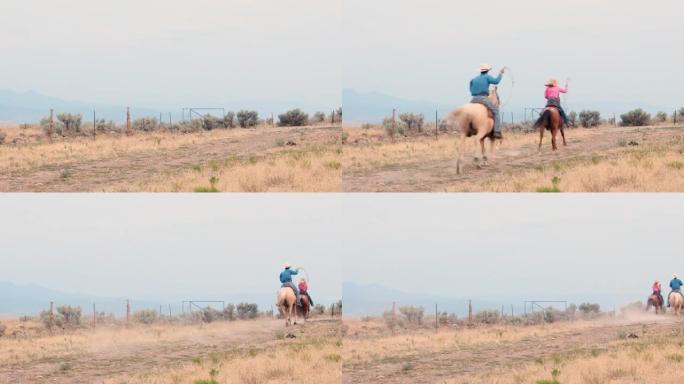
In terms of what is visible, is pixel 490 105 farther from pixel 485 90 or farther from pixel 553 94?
pixel 553 94

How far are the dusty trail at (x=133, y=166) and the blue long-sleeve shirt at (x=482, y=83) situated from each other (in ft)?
29.8

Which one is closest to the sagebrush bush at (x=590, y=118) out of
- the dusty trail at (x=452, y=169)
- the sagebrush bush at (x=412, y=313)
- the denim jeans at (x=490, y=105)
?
the sagebrush bush at (x=412, y=313)

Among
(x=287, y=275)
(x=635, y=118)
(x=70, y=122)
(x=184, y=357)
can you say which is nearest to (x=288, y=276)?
(x=287, y=275)

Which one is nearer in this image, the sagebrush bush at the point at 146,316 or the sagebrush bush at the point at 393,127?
the sagebrush bush at the point at 393,127

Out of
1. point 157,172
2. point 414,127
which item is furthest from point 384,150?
point 414,127

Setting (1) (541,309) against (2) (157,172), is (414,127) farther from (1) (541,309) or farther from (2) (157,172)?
(2) (157,172)

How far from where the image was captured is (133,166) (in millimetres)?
32750

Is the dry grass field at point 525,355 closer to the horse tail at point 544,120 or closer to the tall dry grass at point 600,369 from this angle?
the tall dry grass at point 600,369

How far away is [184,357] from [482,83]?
1109cm

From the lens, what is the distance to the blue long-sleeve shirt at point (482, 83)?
2561cm

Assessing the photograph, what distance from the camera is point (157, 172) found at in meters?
30.9

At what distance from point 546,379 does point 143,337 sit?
50.7ft

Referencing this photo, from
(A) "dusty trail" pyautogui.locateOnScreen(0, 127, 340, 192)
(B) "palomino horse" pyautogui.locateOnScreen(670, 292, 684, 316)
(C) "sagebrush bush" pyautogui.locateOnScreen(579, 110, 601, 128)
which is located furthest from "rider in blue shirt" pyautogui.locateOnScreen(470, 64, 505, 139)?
(C) "sagebrush bush" pyautogui.locateOnScreen(579, 110, 601, 128)

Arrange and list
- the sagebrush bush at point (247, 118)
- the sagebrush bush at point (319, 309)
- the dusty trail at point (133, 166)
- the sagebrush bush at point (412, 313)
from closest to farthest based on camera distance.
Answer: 1. the dusty trail at point (133, 166)
2. the sagebrush bush at point (319, 309)
3. the sagebrush bush at point (412, 313)
4. the sagebrush bush at point (247, 118)
